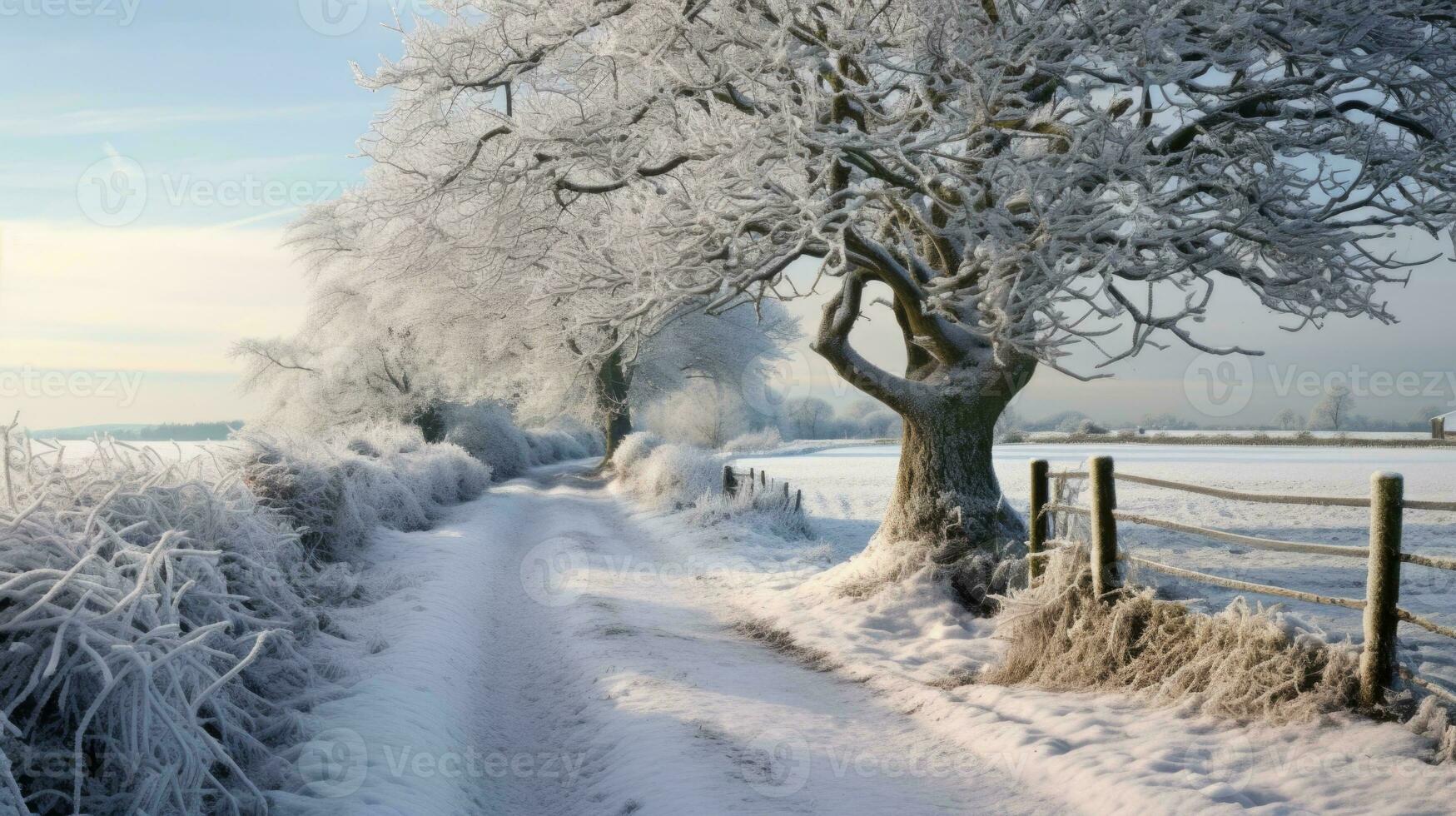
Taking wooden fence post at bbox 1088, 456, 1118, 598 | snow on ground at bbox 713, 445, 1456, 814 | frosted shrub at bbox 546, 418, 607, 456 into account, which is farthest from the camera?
frosted shrub at bbox 546, 418, 607, 456

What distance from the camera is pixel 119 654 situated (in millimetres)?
3266

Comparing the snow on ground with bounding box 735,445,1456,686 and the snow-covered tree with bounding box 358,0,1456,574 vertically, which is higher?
the snow-covered tree with bounding box 358,0,1456,574

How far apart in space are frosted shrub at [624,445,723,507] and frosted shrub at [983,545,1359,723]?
36.0 ft

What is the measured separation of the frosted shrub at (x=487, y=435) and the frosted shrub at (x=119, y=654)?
2439cm

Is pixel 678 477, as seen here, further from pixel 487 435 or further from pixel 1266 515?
pixel 487 435

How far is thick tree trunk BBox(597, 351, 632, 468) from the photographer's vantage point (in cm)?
2966

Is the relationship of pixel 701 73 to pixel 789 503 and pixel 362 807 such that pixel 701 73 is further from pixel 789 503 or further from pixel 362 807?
pixel 789 503

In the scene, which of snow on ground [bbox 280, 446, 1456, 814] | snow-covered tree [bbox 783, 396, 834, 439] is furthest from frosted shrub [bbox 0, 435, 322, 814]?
snow-covered tree [bbox 783, 396, 834, 439]

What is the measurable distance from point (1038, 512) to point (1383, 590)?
3.44 metres

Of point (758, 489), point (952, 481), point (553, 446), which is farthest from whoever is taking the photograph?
point (553, 446)

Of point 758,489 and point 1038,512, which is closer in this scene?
point 1038,512

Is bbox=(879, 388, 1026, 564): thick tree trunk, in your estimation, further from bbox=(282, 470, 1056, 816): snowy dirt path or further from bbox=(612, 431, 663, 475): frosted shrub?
bbox=(612, 431, 663, 475): frosted shrub

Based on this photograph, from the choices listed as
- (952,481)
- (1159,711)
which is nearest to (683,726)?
(1159,711)

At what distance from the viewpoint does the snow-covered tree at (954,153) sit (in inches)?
309
